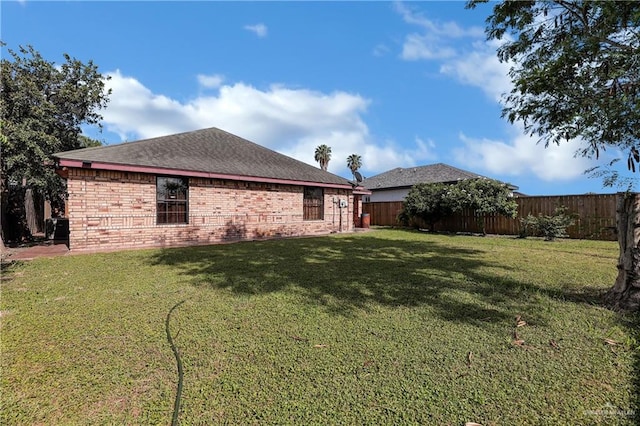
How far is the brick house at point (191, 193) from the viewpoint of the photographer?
930 centimetres

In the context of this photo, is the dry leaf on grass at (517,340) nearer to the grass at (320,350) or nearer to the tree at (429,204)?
the grass at (320,350)

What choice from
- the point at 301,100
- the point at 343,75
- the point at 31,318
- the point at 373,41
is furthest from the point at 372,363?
the point at 301,100

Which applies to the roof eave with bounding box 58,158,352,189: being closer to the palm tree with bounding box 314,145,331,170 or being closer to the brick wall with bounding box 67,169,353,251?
the brick wall with bounding box 67,169,353,251

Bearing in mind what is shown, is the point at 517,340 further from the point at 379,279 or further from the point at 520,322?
the point at 379,279

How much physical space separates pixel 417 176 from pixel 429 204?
11.2m

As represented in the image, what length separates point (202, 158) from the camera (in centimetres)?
1215

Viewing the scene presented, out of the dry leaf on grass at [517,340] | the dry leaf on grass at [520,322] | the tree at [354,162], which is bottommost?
the dry leaf on grass at [517,340]

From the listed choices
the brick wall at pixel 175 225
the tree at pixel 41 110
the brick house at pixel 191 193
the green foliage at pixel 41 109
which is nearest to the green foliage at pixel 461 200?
the brick house at pixel 191 193

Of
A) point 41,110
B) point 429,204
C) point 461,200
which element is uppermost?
point 41,110

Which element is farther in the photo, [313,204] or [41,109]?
[313,204]

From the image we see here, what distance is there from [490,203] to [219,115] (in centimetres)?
1767

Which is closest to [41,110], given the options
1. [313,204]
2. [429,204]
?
[313,204]

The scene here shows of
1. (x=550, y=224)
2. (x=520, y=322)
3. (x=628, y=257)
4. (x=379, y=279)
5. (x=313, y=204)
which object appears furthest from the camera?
(x=313, y=204)

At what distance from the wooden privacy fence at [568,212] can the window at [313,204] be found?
728 cm
